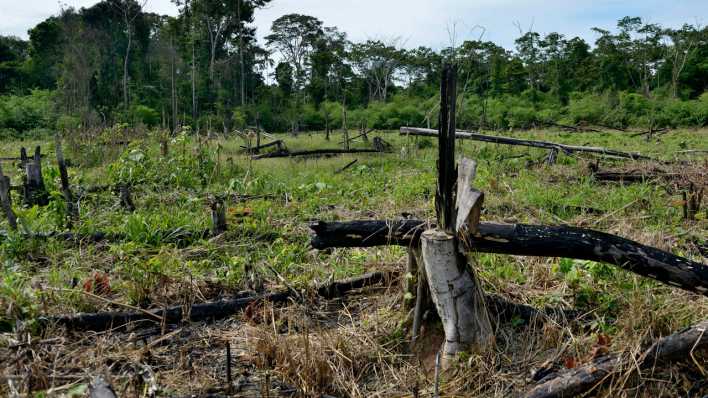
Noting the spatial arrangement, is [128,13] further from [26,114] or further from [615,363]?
[615,363]

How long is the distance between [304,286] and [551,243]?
65.5 inches

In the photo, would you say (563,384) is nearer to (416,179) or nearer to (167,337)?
(167,337)

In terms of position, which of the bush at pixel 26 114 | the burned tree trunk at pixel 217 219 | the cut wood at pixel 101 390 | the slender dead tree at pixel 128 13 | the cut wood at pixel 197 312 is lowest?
the cut wood at pixel 197 312

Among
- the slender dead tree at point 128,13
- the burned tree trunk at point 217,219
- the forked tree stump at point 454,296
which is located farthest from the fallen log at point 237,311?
the slender dead tree at point 128,13

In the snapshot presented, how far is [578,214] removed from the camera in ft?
19.2

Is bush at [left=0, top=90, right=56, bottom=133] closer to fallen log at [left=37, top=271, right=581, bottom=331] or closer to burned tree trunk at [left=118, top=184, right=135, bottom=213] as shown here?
burned tree trunk at [left=118, top=184, right=135, bottom=213]

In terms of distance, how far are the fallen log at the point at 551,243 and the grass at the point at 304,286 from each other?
→ 0.33m

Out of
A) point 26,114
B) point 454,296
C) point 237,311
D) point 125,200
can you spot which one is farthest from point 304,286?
point 26,114

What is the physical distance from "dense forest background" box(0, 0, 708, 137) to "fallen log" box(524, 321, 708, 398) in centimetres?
2214

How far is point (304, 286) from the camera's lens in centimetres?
359

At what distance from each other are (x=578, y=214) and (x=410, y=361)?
3737 mm

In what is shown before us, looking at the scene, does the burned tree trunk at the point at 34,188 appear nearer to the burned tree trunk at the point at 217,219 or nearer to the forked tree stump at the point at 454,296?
the burned tree trunk at the point at 217,219

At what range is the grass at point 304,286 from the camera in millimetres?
2658

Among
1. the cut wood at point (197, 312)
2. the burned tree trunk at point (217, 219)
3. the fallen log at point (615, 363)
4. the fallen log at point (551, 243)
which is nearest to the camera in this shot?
the fallen log at point (615, 363)
